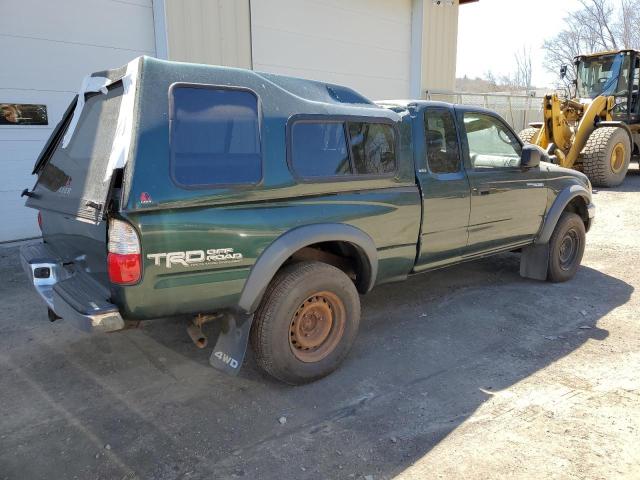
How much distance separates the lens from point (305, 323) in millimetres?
3547

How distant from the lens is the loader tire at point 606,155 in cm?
1185

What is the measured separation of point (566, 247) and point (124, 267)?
16.1ft

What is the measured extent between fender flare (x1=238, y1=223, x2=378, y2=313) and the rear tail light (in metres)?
0.66

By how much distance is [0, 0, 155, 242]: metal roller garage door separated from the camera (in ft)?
21.8

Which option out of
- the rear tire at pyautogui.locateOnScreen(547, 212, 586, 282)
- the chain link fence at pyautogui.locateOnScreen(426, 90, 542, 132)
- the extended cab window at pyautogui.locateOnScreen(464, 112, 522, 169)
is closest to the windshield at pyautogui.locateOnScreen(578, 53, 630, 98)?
the chain link fence at pyautogui.locateOnScreen(426, 90, 542, 132)

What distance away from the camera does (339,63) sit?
34.7 ft

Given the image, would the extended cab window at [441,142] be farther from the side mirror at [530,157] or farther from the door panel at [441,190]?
the side mirror at [530,157]

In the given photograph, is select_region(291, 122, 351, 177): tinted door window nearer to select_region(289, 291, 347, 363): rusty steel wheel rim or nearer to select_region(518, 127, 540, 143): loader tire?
select_region(289, 291, 347, 363): rusty steel wheel rim

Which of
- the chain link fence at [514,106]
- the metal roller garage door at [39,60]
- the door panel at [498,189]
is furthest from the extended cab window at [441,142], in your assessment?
the chain link fence at [514,106]

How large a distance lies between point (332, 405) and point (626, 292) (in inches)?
150

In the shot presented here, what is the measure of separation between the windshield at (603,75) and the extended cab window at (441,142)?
11414 mm

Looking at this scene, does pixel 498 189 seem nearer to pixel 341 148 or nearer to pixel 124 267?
pixel 341 148

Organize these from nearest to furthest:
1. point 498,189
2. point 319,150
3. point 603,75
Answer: point 319,150 < point 498,189 < point 603,75

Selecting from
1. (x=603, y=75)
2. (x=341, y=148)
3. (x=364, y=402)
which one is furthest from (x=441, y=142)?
(x=603, y=75)
